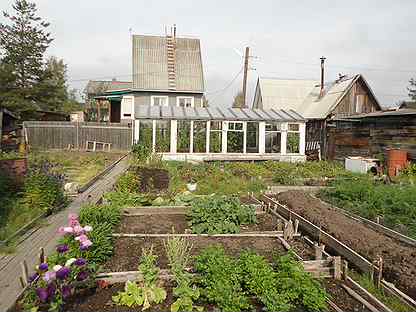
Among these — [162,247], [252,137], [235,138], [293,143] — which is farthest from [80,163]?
[162,247]

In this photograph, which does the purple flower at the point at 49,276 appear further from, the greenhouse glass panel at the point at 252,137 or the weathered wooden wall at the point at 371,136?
the greenhouse glass panel at the point at 252,137

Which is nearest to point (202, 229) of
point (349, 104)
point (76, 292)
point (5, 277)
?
point (76, 292)

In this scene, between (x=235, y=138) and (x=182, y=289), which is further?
(x=235, y=138)

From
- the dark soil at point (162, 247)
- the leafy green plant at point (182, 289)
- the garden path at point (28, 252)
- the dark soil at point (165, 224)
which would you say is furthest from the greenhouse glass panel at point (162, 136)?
the leafy green plant at point (182, 289)

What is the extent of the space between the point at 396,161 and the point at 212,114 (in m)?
8.24

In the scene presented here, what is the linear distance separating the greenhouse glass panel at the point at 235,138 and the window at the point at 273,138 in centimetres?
146

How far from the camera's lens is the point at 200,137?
1622cm

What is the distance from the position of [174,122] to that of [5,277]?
1197cm

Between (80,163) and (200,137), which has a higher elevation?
(200,137)

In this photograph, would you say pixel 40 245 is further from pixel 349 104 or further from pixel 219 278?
pixel 349 104

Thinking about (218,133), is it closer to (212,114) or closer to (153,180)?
(212,114)

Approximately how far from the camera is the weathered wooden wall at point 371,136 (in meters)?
13.4

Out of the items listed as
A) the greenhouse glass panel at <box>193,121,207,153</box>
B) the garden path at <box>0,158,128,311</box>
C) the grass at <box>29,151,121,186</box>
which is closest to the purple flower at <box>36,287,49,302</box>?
the garden path at <box>0,158,128,311</box>

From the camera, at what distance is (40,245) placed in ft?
17.8
